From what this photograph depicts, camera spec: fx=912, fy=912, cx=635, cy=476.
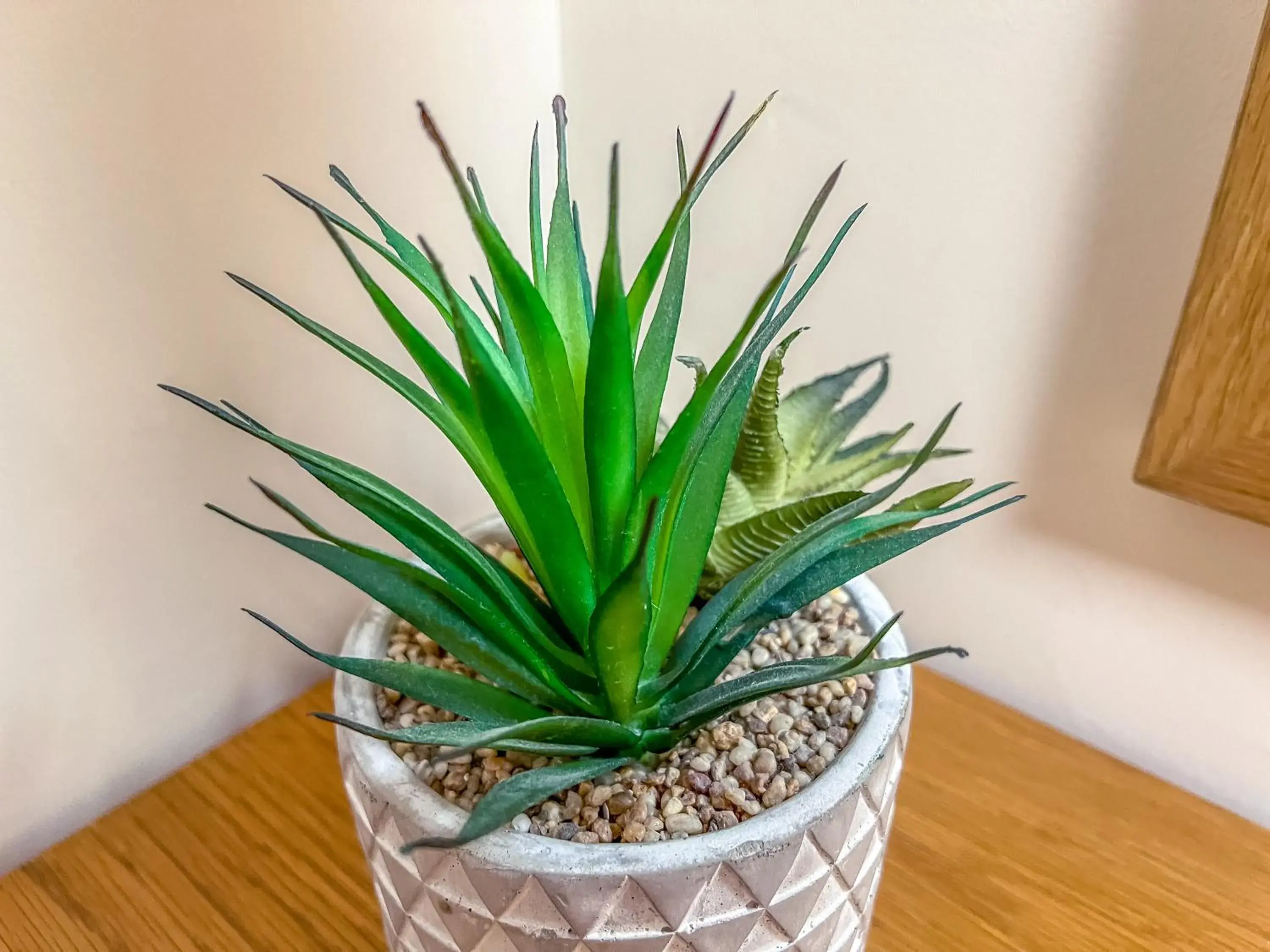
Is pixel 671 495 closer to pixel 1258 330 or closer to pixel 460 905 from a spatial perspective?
pixel 460 905

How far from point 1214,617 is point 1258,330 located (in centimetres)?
20

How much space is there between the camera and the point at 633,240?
2.38ft

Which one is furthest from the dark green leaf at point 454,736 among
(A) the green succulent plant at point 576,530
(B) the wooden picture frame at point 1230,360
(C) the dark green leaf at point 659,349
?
(B) the wooden picture frame at point 1230,360

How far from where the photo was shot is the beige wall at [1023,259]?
0.51m

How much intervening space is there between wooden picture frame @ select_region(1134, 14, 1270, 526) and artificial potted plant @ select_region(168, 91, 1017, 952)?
0.19 metres

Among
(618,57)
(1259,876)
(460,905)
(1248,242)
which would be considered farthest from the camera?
(618,57)

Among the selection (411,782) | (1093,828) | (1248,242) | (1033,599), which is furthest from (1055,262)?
(411,782)

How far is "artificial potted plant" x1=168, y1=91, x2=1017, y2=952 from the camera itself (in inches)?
13.2

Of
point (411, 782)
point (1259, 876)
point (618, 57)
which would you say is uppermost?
point (618, 57)

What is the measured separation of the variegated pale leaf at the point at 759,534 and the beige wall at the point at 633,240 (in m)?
0.24

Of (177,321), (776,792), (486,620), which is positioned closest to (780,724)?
(776,792)

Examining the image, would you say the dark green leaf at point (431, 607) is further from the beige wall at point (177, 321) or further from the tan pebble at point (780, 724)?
the beige wall at point (177, 321)

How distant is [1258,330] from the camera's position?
0.48 metres

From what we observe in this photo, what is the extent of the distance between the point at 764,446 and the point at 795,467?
2.0 inches
